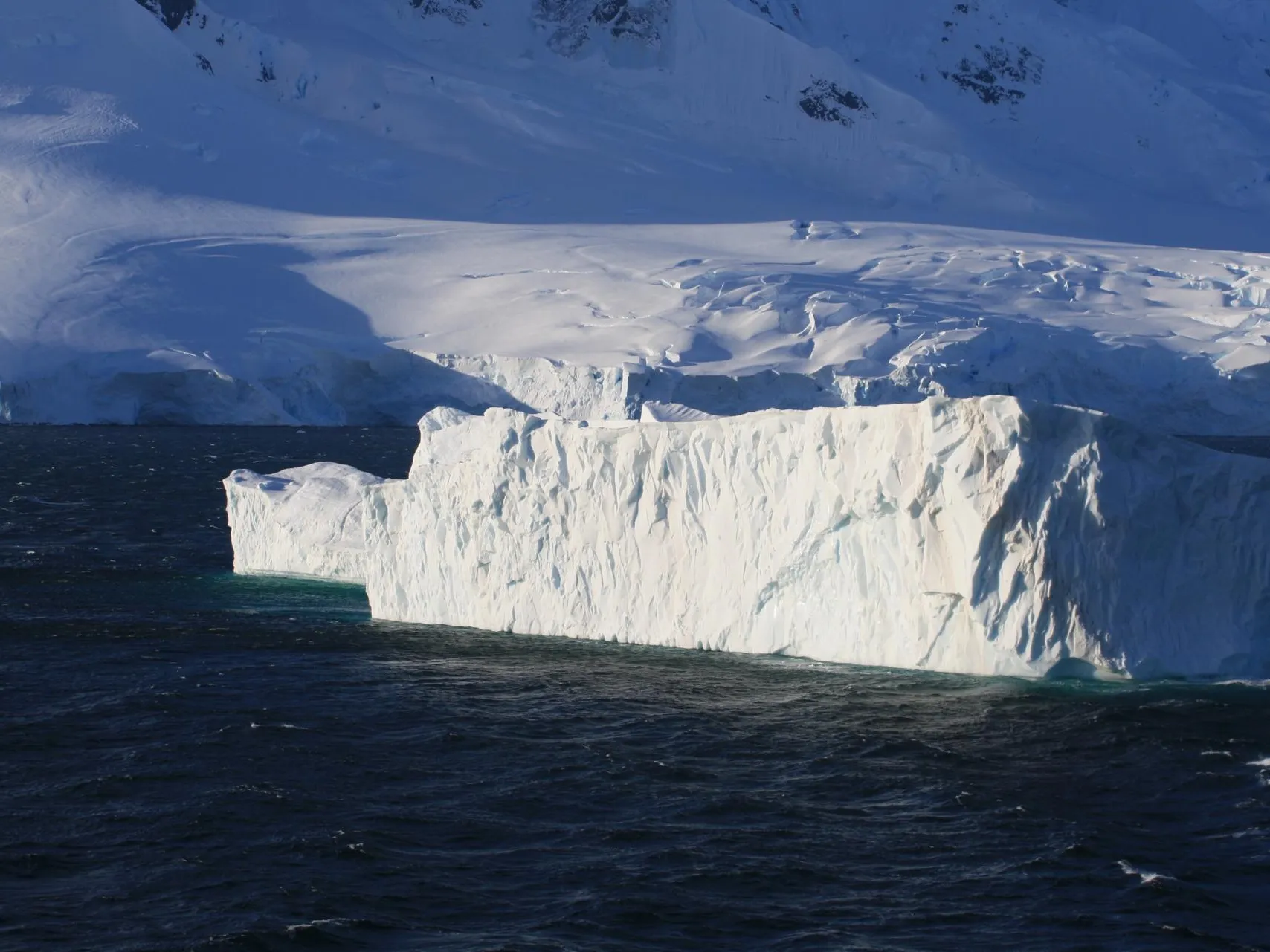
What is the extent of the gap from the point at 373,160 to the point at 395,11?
32.7 metres

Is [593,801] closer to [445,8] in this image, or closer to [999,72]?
[445,8]

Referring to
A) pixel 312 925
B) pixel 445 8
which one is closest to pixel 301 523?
pixel 312 925

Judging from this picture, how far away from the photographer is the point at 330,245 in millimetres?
103062

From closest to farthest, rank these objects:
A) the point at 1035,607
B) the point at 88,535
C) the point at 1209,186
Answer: the point at 1035,607
the point at 88,535
the point at 1209,186

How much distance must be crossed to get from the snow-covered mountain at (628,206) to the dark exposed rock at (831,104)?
27cm

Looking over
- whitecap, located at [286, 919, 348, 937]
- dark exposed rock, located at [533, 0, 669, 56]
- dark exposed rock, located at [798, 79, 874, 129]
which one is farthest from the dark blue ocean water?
dark exposed rock, located at [533, 0, 669, 56]

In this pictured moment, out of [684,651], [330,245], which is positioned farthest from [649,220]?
[684,651]

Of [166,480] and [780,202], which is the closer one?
[166,480]

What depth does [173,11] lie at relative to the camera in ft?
433

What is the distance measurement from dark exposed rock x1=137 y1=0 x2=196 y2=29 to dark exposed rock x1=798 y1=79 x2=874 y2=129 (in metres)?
52.8

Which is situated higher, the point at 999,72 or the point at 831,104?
the point at 999,72

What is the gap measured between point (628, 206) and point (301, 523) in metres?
91.7

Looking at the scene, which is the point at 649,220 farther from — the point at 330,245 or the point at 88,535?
the point at 88,535

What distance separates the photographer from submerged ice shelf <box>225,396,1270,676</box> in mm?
21594
